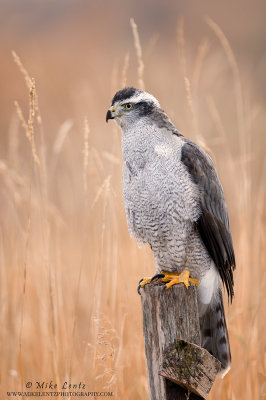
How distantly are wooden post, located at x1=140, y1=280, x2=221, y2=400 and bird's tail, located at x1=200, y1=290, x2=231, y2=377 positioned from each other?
2.08 ft

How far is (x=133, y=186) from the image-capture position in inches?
122

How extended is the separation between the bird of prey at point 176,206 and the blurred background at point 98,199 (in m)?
0.17

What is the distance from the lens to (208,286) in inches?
129

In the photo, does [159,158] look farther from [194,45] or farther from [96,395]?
[194,45]

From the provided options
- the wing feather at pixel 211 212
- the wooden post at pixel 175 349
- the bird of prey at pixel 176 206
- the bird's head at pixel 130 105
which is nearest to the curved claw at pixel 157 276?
the bird of prey at pixel 176 206

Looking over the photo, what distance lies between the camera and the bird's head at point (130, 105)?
3211 mm

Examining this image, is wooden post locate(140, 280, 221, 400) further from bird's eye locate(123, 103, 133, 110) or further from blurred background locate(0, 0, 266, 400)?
bird's eye locate(123, 103, 133, 110)

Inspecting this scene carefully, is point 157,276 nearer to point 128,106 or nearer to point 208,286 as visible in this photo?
point 208,286

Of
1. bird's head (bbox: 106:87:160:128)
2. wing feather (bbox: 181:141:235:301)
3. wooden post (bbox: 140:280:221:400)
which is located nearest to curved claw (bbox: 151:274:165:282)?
wing feather (bbox: 181:141:235:301)

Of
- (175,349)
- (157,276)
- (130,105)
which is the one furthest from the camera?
(130,105)

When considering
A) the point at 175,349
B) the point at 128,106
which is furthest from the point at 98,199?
the point at 175,349

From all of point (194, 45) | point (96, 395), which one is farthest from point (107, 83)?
point (96, 395)

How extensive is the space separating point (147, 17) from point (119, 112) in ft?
43.6

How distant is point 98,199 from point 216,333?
47.2 inches
